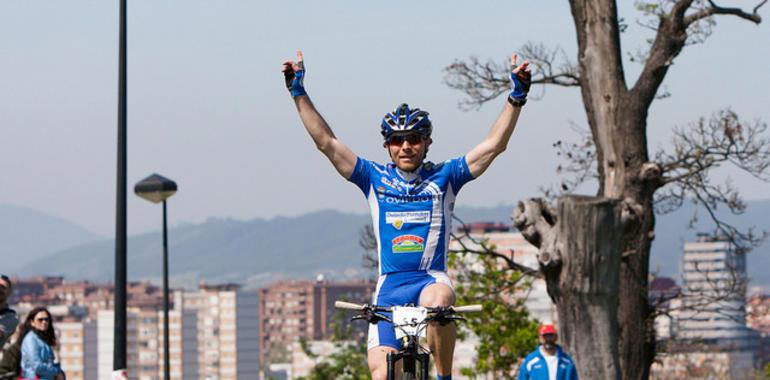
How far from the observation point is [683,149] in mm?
27250

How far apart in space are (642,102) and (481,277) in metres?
9.66

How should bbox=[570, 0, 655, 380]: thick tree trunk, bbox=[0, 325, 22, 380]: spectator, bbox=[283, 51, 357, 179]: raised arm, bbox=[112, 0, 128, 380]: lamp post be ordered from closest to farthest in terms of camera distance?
bbox=[283, 51, 357, 179]: raised arm, bbox=[0, 325, 22, 380]: spectator, bbox=[112, 0, 128, 380]: lamp post, bbox=[570, 0, 655, 380]: thick tree trunk

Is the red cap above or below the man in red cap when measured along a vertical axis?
above

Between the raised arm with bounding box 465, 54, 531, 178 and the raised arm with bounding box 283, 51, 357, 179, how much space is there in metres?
0.70

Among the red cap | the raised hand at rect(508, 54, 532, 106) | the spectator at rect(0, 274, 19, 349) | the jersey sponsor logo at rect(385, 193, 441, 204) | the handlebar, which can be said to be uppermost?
the raised hand at rect(508, 54, 532, 106)

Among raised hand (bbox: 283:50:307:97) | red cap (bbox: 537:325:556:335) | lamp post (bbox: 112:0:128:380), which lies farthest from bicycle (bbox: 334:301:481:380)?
Result: lamp post (bbox: 112:0:128:380)

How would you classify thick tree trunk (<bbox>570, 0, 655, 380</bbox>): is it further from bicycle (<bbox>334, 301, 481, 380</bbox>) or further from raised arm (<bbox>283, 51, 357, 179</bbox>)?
bicycle (<bbox>334, 301, 481, 380</bbox>)

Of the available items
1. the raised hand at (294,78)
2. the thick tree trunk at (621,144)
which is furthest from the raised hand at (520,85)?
the thick tree trunk at (621,144)

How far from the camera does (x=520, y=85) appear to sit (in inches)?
409

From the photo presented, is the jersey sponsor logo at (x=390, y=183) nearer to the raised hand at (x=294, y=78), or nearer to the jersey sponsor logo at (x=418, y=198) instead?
the jersey sponsor logo at (x=418, y=198)

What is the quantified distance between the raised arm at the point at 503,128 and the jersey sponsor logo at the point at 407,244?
0.53m

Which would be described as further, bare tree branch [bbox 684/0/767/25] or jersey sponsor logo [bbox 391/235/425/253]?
bare tree branch [bbox 684/0/767/25]

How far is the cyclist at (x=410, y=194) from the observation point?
9930mm

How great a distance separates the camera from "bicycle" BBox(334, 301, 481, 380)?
9.59 metres
